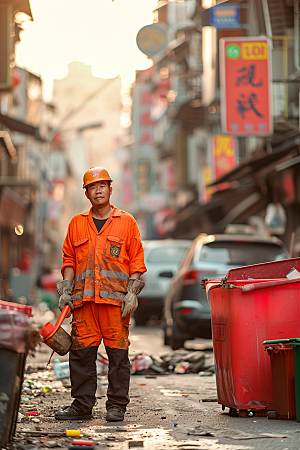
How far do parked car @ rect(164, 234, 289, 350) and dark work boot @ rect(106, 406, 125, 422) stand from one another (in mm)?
5211

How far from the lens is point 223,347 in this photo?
5.82 meters

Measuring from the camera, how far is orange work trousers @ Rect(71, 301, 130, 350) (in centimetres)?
591

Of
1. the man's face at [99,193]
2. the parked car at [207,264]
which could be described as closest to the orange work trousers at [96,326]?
the man's face at [99,193]

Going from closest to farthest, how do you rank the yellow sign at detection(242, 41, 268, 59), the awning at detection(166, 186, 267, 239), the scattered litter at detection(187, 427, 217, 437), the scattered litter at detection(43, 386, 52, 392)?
the scattered litter at detection(187, 427, 217, 437), the scattered litter at detection(43, 386, 52, 392), the yellow sign at detection(242, 41, 268, 59), the awning at detection(166, 186, 267, 239)

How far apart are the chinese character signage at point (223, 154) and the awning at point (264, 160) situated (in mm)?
6667

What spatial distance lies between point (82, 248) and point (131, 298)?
1.84 feet

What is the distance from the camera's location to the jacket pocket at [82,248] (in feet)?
19.8

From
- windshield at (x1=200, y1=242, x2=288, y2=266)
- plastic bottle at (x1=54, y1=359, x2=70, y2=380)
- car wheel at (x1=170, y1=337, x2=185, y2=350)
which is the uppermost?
windshield at (x1=200, y1=242, x2=288, y2=266)

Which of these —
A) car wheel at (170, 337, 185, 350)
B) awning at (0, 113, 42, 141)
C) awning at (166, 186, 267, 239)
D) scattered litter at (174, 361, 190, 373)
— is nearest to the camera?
scattered litter at (174, 361, 190, 373)

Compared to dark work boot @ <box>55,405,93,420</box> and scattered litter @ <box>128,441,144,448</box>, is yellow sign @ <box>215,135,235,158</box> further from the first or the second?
scattered litter @ <box>128,441,144,448</box>

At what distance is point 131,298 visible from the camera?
588 centimetres

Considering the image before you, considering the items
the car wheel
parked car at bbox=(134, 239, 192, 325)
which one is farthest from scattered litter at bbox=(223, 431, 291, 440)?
parked car at bbox=(134, 239, 192, 325)

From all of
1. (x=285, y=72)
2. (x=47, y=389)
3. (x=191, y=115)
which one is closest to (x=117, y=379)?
(x=47, y=389)

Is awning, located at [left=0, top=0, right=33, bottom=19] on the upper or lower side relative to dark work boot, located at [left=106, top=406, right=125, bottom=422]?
upper
